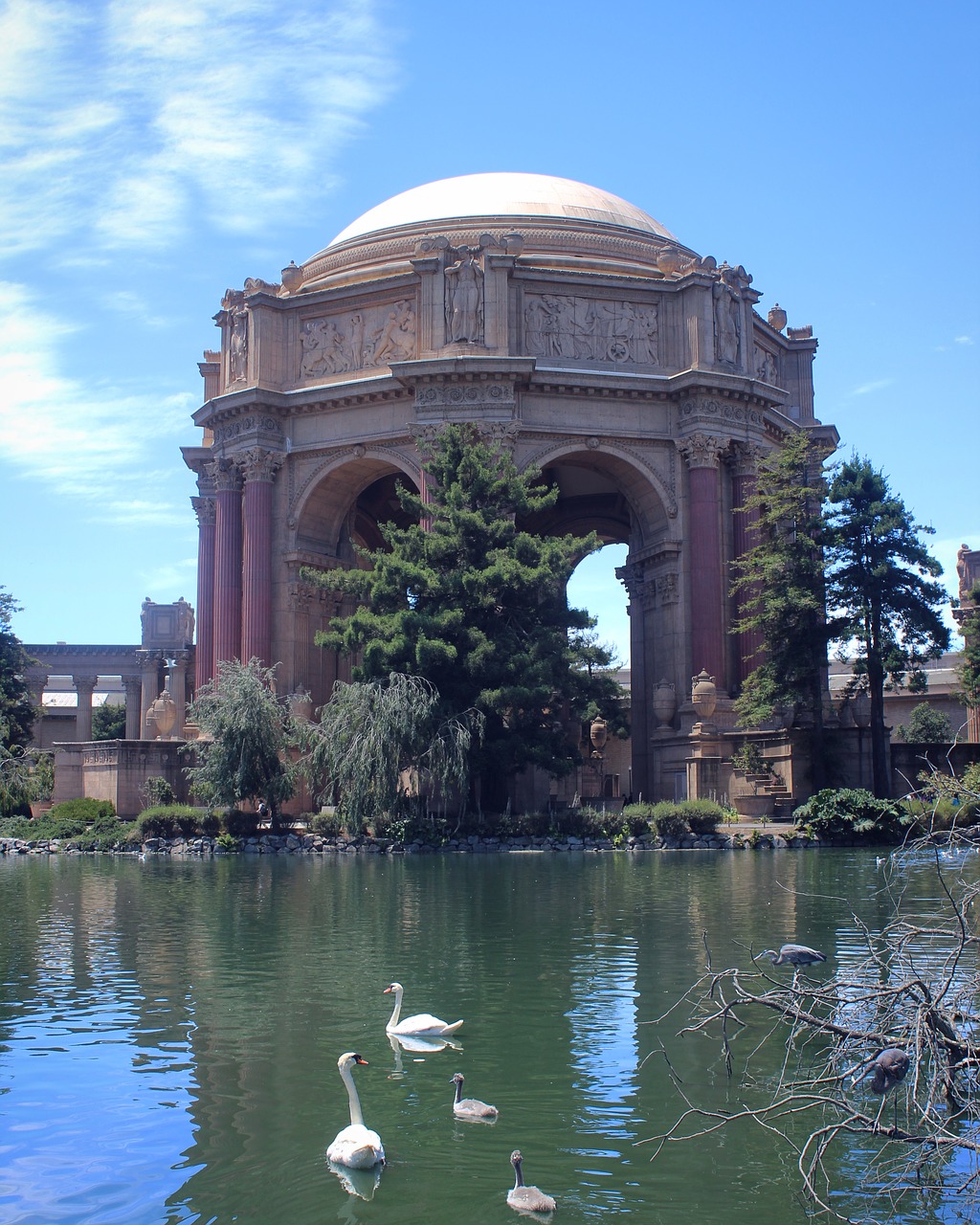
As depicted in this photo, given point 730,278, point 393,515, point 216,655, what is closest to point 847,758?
point 730,278

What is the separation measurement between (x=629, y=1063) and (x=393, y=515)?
47.0 m

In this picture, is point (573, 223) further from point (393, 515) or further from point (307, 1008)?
point (307, 1008)

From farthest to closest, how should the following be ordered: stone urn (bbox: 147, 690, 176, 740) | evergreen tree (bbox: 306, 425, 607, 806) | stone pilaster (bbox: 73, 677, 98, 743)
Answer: stone pilaster (bbox: 73, 677, 98, 743), stone urn (bbox: 147, 690, 176, 740), evergreen tree (bbox: 306, 425, 607, 806)

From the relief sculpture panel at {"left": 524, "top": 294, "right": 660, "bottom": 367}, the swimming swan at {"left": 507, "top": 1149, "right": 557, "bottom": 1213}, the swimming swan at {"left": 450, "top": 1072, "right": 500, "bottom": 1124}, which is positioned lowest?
the swimming swan at {"left": 507, "top": 1149, "right": 557, "bottom": 1213}

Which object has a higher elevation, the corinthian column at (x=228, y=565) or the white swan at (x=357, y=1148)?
the corinthian column at (x=228, y=565)

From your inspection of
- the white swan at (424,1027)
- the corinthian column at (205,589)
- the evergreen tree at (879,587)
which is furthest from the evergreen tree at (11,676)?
the white swan at (424,1027)

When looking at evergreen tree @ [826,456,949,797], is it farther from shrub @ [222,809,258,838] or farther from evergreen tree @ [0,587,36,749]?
evergreen tree @ [0,587,36,749]

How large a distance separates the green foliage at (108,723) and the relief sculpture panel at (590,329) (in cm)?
4558

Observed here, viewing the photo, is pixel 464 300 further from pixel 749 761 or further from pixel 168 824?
pixel 168 824

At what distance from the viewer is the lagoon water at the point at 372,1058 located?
6.79 meters

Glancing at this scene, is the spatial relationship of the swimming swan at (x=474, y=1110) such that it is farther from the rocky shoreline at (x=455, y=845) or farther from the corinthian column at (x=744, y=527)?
the corinthian column at (x=744, y=527)

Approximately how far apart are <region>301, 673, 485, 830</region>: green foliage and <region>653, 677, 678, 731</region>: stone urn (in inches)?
386

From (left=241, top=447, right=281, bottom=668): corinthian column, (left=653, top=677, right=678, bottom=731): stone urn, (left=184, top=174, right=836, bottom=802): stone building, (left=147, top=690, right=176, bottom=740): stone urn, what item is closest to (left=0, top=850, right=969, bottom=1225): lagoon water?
(left=653, top=677, right=678, bottom=731): stone urn

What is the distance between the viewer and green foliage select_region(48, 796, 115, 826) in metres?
37.7
